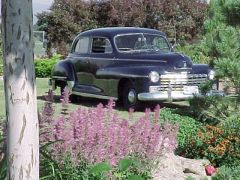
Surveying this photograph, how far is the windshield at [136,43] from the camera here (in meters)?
12.7

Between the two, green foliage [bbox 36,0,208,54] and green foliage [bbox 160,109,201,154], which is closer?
green foliage [bbox 160,109,201,154]

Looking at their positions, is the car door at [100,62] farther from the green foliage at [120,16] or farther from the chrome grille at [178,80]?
the green foliage at [120,16]

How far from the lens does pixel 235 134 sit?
640 cm

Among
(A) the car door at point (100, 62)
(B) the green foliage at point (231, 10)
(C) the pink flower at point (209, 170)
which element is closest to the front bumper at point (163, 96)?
(A) the car door at point (100, 62)

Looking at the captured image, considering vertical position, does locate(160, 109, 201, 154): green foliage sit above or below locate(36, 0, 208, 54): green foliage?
below

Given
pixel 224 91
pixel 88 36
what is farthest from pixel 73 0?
pixel 224 91

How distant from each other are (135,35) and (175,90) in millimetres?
1998

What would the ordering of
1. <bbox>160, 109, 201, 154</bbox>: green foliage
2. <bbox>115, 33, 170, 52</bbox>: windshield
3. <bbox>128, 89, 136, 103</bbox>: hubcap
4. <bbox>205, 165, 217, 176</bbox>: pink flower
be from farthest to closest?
<bbox>115, 33, 170, 52</bbox>: windshield, <bbox>128, 89, 136, 103</bbox>: hubcap, <bbox>160, 109, 201, 154</bbox>: green foliage, <bbox>205, 165, 217, 176</bbox>: pink flower

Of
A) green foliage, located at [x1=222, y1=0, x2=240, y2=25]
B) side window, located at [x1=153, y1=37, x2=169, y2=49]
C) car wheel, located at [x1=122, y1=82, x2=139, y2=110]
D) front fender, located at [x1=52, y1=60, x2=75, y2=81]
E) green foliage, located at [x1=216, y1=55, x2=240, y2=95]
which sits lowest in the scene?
car wheel, located at [x1=122, y1=82, x2=139, y2=110]

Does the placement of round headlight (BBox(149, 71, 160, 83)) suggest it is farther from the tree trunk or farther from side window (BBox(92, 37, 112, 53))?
the tree trunk

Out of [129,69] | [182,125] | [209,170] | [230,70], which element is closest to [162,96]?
[129,69]

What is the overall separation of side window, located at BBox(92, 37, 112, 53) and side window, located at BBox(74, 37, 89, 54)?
28cm

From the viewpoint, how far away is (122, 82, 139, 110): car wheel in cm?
1170

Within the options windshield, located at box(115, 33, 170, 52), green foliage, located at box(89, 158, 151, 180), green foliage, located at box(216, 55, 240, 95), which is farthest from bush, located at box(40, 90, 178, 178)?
windshield, located at box(115, 33, 170, 52)
